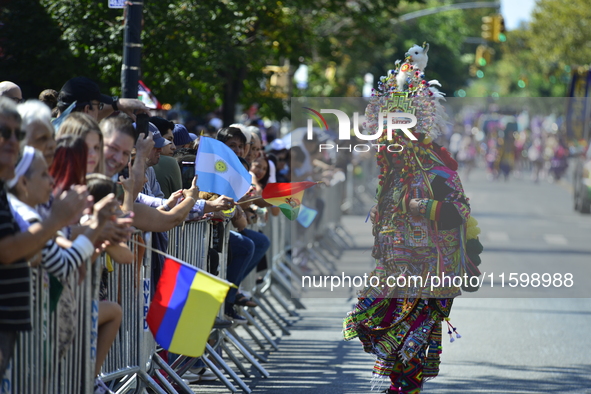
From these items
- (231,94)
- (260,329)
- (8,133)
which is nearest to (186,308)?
(8,133)

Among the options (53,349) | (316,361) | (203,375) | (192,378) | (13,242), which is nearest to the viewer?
(13,242)

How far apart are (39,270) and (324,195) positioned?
1141 cm

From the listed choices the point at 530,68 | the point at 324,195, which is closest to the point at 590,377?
the point at 324,195

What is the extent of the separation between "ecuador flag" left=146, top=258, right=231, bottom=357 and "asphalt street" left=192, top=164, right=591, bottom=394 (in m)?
2.37

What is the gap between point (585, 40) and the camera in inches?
1807

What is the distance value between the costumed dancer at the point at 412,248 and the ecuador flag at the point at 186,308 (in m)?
1.83

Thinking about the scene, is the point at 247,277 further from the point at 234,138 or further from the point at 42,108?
the point at 42,108

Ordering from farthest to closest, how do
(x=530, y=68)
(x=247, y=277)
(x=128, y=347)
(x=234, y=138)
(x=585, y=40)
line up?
(x=530, y=68) < (x=585, y=40) < (x=247, y=277) < (x=234, y=138) < (x=128, y=347)

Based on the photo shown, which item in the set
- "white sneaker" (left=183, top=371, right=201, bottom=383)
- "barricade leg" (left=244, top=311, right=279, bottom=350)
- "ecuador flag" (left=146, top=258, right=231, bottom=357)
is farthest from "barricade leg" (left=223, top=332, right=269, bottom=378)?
"ecuador flag" (left=146, top=258, right=231, bottom=357)

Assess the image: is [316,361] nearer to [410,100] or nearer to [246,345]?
[246,345]

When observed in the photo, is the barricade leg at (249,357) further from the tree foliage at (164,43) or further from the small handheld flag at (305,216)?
the tree foliage at (164,43)

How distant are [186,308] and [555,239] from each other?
14.9 m

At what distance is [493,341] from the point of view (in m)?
8.90

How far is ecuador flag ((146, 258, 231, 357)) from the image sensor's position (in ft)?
15.0
